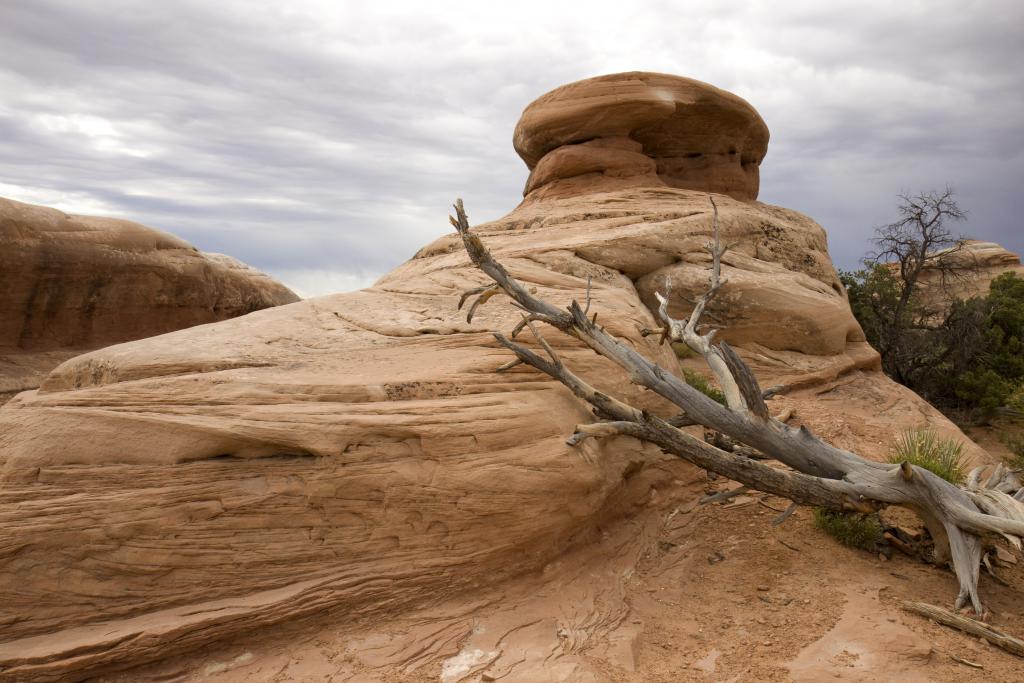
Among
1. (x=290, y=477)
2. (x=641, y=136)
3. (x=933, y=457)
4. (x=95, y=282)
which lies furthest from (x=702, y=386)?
(x=95, y=282)

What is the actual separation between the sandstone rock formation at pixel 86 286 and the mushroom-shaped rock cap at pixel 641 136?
381 inches

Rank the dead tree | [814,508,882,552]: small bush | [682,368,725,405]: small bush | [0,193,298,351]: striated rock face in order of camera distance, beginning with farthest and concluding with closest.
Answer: [0,193,298,351]: striated rock face → [682,368,725,405]: small bush → [814,508,882,552]: small bush → the dead tree

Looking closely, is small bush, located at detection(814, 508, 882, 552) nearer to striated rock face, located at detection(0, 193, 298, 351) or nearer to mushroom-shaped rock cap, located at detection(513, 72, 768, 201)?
mushroom-shaped rock cap, located at detection(513, 72, 768, 201)

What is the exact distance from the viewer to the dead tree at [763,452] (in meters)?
Result: 5.95

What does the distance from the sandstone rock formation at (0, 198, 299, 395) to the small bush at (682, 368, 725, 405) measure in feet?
45.5

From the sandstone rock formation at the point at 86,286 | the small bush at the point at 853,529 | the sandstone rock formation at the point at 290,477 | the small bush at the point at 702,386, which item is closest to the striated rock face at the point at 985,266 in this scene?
the small bush at the point at 702,386

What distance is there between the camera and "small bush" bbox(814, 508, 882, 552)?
21.4 feet

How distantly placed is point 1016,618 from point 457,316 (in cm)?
596

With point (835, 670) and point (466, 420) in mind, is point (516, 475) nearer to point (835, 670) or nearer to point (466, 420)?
point (466, 420)

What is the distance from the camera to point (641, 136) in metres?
13.9

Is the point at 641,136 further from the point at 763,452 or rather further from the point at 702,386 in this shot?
the point at 763,452

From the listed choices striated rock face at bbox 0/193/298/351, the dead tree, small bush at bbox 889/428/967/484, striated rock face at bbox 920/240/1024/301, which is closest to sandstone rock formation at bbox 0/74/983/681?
the dead tree

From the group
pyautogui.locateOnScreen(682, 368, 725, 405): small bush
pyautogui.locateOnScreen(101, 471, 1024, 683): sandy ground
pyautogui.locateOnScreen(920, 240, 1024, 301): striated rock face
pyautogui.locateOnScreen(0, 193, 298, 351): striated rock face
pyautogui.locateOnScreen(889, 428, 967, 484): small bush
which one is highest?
pyautogui.locateOnScreen(920, 240, 1024, 301): striated rock face

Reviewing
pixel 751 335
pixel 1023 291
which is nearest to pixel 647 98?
pixel 751 335
